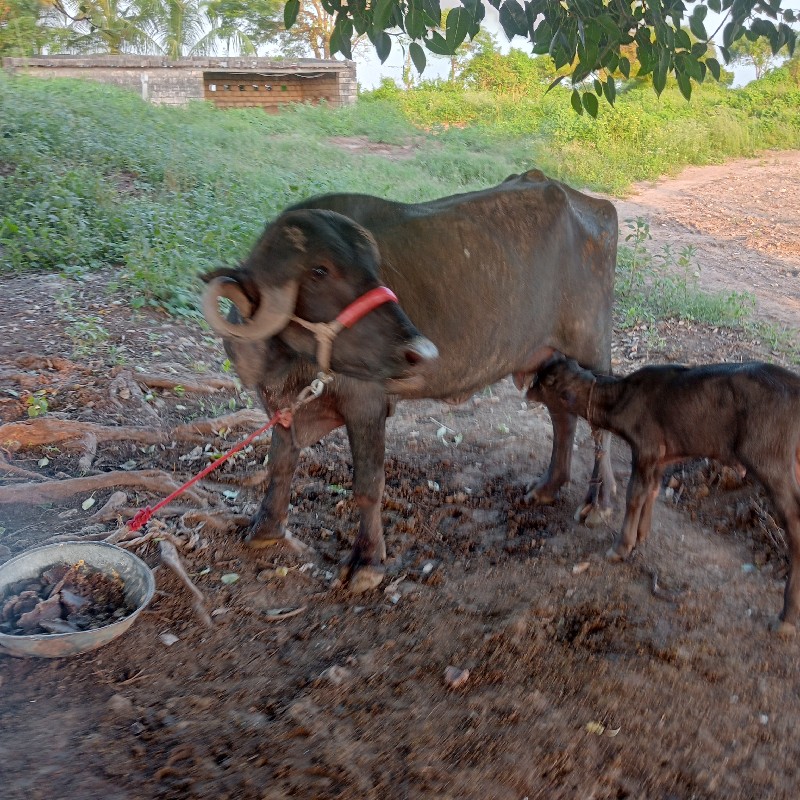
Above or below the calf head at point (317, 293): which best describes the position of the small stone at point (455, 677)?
below

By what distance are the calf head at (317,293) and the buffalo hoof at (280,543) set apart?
1.15 metres

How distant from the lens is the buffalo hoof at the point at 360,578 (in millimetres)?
3621

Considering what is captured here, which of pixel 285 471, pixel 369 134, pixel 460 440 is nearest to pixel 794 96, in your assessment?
pixel 369 134

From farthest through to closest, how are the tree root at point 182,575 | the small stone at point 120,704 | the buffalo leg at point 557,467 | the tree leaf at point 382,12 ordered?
the buffalo leg at point 557,467, the tree root at point 182,575, the tree leaf at point 382,12, the small stone at point 120,704

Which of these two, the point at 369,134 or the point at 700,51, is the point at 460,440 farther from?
the point at 369,134

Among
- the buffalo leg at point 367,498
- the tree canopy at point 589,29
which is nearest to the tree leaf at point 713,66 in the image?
the tree canopy at point 589,29

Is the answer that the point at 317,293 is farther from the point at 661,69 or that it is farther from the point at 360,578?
the point at 661,69

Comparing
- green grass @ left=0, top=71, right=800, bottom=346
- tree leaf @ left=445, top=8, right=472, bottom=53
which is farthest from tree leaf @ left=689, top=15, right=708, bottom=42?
green grass @ left=0, top=71, right=800, bottom=346

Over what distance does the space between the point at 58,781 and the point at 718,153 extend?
1985cm

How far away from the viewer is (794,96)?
901 inches

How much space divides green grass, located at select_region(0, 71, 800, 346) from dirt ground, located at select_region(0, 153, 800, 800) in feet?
4.32

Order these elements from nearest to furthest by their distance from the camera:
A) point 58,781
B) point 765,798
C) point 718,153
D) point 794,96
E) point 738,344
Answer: point 58,781, point 765,798, point 738,344, point 718,153, point 794,96

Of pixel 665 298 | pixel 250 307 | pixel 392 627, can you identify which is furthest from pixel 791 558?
pixel 665 298

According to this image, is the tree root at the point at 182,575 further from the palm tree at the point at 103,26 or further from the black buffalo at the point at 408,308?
the palm tree at the point at 103,26
